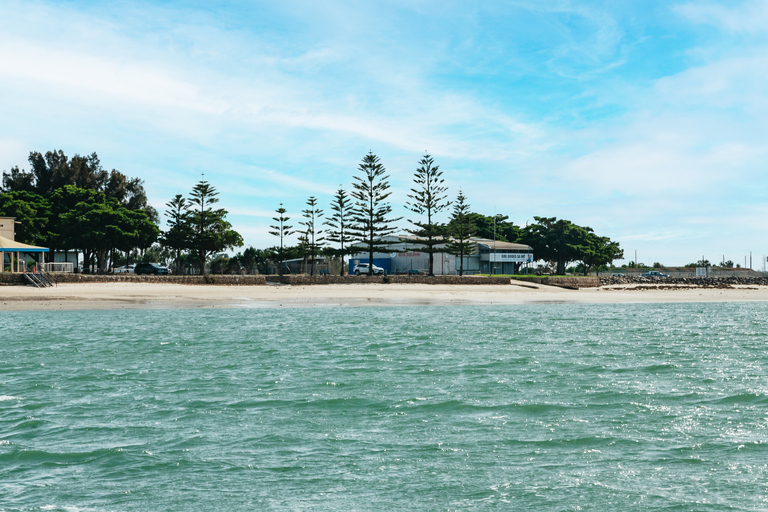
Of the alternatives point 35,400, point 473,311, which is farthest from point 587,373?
point 473,311

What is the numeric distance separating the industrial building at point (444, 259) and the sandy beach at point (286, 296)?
14440mm

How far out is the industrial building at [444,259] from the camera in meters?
57.2

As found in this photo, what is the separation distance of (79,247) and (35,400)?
4712 cm

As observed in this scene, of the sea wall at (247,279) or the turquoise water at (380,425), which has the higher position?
the sea wall at (247,279)

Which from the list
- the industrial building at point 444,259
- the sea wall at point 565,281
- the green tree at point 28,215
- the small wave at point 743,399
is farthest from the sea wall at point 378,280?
the small wave at point 743,399

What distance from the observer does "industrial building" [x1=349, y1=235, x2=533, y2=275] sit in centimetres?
5725

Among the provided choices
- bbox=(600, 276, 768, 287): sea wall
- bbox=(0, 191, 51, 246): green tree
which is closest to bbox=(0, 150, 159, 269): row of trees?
bbox=(0, 191, 51, 246): green tree

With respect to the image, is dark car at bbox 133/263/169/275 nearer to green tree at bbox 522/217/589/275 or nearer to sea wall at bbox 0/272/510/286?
sea wall at bbox 0/272/510/286

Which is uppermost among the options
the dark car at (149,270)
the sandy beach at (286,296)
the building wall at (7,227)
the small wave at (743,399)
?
the building wall at (7,227)

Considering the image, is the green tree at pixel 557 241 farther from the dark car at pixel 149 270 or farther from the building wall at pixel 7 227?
the building wall at pixel 7 227

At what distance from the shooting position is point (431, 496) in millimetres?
5156

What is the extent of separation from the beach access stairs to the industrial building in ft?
88.8

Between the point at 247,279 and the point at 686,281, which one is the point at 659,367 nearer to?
the point at 247,279

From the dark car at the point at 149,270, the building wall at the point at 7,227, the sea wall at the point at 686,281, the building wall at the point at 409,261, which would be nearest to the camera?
the building wall at the point at 7,227
